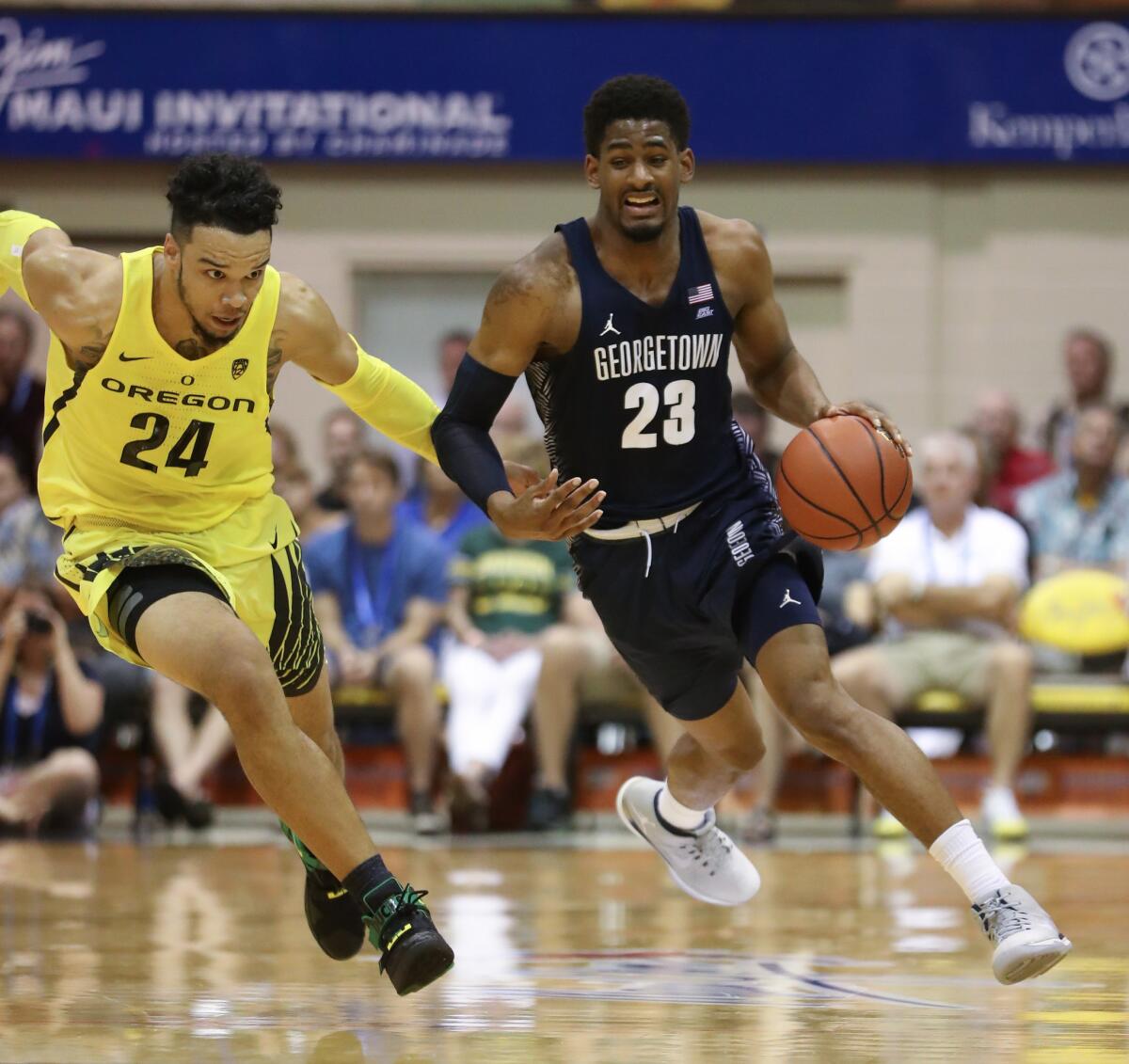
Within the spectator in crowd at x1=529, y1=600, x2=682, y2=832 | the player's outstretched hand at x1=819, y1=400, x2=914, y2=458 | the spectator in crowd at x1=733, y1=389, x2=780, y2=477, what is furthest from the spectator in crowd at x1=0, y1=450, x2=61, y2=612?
the player's outstretched hand at x1=819, y1=400, x2=914, y2=458

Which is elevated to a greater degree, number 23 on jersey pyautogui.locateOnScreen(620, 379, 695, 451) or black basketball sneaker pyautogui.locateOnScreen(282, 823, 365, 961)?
number 23 on jersey pyautogui.locateOnScreen(620, 379, 695, 451)

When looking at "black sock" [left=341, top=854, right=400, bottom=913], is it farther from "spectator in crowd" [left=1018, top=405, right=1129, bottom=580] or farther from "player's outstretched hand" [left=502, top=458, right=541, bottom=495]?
"spectator in crowd" [left=1018, top=405, right=1129, bottom=580]

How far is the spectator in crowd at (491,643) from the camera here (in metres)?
8.19

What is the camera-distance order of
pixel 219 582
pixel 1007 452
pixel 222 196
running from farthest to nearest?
pixel 1007 452 < pixel 219 582 < pixel 222 196

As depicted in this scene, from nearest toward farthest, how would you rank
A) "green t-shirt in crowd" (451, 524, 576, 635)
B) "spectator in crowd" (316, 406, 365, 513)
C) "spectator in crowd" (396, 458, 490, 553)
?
1. "green t-shirt in crowd" (451, 524, 576, 635)
2. "spectator in crowd" (396, 458, 490, 553)
3. "spectator in crowd" (316, 406, 365, 513)

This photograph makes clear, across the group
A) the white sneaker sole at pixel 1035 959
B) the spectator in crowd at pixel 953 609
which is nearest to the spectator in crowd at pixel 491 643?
the spectator in crowd at pixel 953 609

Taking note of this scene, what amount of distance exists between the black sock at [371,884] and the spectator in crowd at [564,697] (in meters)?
4.26

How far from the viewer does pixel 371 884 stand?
380 cm

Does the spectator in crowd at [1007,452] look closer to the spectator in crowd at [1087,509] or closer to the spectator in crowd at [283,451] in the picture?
the spectator in crowd at [1087,509]

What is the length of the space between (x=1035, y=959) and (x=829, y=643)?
463 cm

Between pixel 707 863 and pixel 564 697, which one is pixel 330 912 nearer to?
pixel 707 863

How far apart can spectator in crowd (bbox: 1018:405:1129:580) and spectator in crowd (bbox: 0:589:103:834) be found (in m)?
4.27

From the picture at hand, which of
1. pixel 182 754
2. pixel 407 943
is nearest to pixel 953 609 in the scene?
pixel 182 754

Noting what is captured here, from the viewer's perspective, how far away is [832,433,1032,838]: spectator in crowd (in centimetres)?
801
